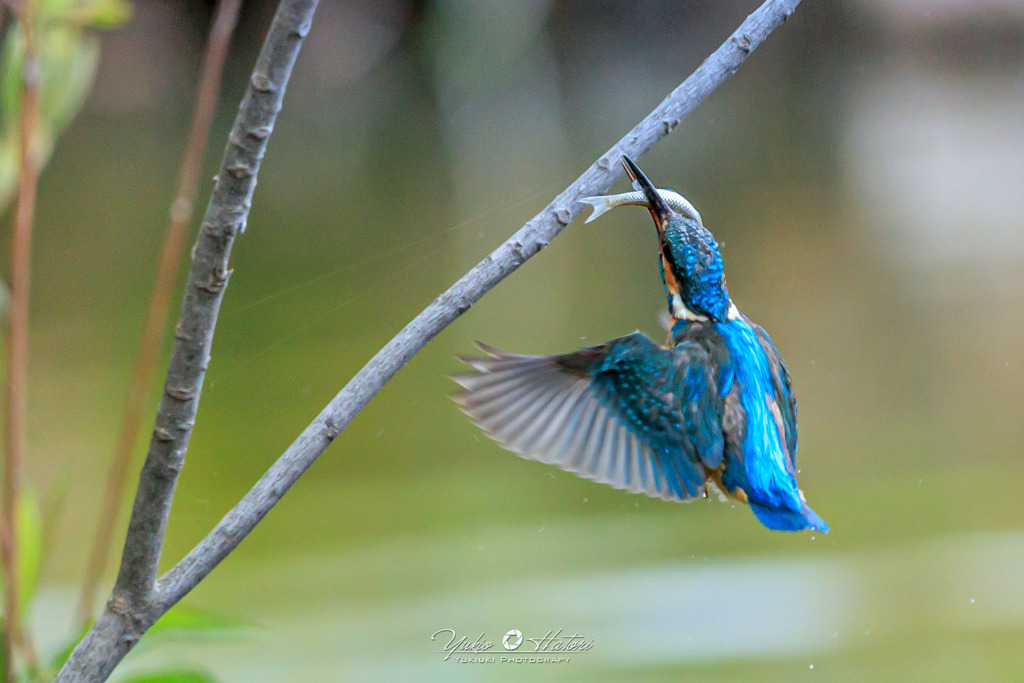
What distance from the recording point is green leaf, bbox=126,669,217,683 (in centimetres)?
49

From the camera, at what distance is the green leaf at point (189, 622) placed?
19.3 inches

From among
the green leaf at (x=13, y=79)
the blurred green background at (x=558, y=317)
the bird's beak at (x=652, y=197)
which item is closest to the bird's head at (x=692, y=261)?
the bird's beak at (x=652, y=197)

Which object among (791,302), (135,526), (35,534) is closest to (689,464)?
(135,526)

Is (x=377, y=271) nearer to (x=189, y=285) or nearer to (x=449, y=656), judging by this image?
(x=449, y=656)

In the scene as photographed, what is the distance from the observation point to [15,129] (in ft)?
1.62

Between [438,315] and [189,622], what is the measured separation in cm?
30

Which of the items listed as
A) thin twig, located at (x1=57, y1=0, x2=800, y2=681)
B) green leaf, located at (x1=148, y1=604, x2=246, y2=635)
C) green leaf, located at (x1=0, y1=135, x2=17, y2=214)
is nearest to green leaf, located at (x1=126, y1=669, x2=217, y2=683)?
green leaf, located at (x1=148, y1=604, x2=246, y2=635)

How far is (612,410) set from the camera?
19.7 inches

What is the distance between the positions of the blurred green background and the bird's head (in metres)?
0.23

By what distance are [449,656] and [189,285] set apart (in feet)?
2.16
